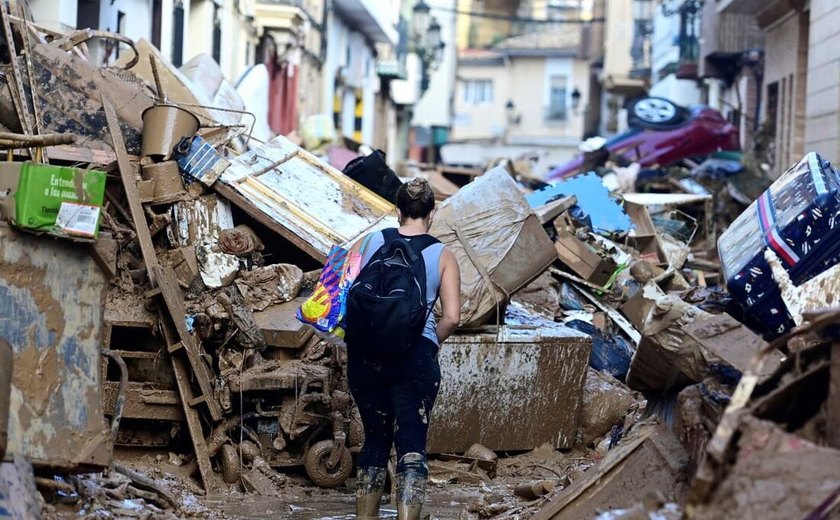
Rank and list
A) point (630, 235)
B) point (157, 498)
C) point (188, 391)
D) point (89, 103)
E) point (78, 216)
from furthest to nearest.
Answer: point (630, 235) → point (89, 103) → point (188, 391) → point (157, 498) → point (78, 216)

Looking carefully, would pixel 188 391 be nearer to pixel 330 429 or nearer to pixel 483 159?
pixel 330 429

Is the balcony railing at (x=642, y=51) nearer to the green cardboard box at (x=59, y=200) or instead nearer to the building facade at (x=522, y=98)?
the building facade at (x=522, y=98)

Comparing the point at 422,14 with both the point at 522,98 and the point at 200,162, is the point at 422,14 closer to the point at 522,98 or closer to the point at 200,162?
the point at 522,98

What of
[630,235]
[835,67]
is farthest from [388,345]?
[835,67]

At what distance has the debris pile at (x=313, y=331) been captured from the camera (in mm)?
4770

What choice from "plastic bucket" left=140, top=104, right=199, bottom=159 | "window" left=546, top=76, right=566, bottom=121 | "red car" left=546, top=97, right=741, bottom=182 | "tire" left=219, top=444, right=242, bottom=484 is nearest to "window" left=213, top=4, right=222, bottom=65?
"red car" left=546, top=97, right=741, bottom=182

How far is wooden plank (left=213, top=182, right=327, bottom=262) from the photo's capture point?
8000mm

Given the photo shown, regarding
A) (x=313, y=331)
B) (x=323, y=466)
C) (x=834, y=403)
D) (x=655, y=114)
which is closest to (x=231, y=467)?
(x=323, y=466)

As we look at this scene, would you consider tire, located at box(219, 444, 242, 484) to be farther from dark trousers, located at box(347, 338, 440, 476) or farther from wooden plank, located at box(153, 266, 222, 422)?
dark trousers, located at box(347, 338, 440, 476)

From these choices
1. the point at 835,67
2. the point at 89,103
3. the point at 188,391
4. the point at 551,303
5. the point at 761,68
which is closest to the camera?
the point at 188,391

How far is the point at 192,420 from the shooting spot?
23.0 feet

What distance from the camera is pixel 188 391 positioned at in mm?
7105

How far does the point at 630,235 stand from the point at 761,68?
14120mm

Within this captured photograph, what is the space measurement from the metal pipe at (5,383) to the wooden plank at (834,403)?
269 cm
